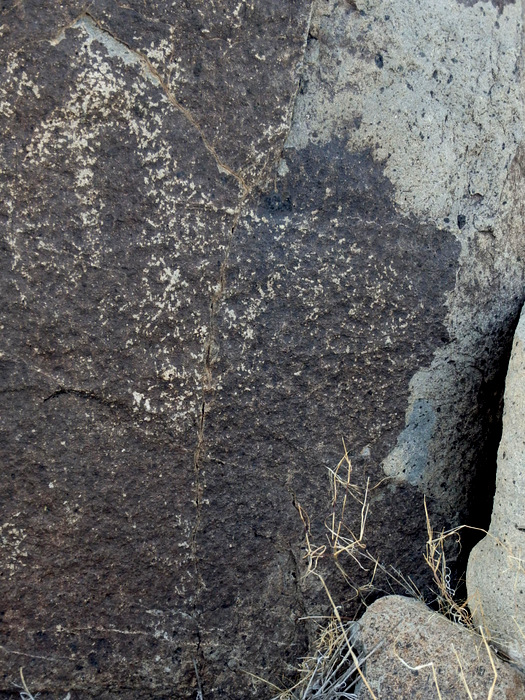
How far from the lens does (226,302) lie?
131 centimetres

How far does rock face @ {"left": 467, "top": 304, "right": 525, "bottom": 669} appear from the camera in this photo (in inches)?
53.6

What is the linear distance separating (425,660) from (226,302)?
2.37 feet

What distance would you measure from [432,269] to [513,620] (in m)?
0.66

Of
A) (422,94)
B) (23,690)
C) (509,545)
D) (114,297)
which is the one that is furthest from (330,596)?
(422,94)

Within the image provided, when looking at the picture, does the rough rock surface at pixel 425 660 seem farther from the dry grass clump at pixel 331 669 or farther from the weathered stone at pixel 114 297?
the weathered stone at pixel 114 297

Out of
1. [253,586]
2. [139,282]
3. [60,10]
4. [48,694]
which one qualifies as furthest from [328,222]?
[48,694]

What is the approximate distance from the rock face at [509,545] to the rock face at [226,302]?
0.14 meters

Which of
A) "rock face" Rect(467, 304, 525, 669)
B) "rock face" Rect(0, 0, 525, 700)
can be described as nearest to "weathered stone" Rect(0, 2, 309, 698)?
"rock face" Rect(0, 0, 525, 700)

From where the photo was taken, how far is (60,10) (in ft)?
3.79

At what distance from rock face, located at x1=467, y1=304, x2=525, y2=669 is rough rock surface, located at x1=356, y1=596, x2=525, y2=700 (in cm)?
5

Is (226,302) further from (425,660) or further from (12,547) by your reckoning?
(425,660)

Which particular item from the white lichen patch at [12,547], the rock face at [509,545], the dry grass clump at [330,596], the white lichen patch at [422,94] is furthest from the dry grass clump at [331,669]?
the white lichen patch at [422,94]

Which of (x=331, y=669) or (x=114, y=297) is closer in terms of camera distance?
(x=114, y=297)

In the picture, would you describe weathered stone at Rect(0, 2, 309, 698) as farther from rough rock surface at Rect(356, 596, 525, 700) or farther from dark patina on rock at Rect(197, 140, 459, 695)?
rough rock surface at Rect(356, 596, 525, 700)
